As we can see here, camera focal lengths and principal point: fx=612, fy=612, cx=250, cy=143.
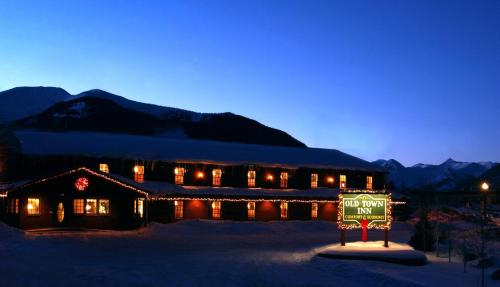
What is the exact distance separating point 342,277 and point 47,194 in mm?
24862

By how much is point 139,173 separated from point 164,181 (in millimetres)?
2067

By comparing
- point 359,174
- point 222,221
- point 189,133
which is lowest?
point 222,221

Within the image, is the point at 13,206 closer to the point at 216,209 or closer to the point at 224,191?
the point at 216,209

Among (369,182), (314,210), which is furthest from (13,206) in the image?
(369,182)

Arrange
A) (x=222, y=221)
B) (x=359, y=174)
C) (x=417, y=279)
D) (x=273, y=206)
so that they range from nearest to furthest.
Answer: (x=417, y=279)
(x=222, y=221)
(x=273, y=206)
(x=359, y=174)

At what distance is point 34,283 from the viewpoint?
52.3 ft

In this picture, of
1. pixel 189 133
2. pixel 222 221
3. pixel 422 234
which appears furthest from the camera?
pixel 189 133

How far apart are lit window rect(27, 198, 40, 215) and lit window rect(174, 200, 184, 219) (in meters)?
10.8

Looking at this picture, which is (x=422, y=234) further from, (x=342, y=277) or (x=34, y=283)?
(x=34, y=283)

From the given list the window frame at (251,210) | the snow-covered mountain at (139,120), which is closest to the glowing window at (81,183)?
the window frame at (251,210)

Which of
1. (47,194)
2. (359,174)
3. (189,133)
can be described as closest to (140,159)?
(47,194)

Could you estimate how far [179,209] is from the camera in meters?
45.9

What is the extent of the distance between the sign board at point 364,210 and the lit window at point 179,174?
22629mm

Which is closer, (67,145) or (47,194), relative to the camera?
(47,194)
